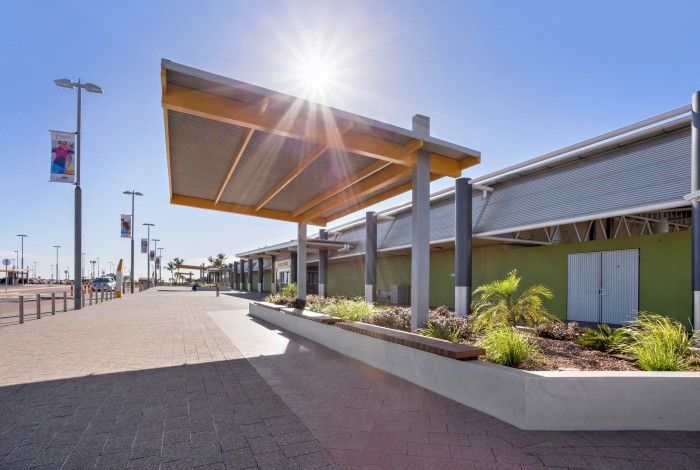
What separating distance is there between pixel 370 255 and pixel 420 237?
12.8 meters

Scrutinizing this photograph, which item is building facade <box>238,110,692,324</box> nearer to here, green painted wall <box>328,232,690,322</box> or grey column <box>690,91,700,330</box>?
green painted wall <box>328,232,690,322</box>

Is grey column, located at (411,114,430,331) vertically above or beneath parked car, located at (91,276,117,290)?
above

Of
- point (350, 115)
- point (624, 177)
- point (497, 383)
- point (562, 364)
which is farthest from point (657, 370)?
point (624, 177)

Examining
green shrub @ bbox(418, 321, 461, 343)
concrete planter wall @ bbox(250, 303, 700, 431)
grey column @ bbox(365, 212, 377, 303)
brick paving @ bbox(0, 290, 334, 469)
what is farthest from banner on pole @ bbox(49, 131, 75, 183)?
concrete planter wall @ bbox(250, 303, 700, 431)

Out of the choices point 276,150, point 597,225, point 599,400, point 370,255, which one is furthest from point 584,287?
point 276,150

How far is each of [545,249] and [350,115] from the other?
11948 mm

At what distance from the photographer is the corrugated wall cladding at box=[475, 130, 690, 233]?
9336mm

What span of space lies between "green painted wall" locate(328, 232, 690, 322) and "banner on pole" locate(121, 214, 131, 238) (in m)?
19.9

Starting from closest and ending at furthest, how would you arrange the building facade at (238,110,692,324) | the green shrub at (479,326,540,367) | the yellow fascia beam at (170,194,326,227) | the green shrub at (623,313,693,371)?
the green shrub at (623,313,693,371), the green shrub at (479,326,540,367), the building facade at (238,110,692,324), the yellow fascia beam at (170,194,326,227)

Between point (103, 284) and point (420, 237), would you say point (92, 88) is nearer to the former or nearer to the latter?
point (420, 237)

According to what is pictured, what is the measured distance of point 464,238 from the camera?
1408 centimetres

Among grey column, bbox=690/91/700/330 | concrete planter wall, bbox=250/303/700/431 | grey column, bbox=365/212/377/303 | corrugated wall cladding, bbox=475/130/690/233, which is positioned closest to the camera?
concrete planter wall, bbox=250/303/700/431

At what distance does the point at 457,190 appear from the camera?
14.2 metres

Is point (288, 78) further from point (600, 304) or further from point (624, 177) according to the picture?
point (600, 304)
